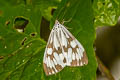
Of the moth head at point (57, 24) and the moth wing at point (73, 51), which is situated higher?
the moth head at point (57, 24)

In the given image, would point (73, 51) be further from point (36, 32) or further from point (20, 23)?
point (20, 23)

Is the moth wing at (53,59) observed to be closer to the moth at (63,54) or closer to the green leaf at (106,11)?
the moth at (63,54)

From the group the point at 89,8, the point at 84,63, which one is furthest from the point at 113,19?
the point at 84,63

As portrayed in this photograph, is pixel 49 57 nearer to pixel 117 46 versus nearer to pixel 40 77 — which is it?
pixel 40 77

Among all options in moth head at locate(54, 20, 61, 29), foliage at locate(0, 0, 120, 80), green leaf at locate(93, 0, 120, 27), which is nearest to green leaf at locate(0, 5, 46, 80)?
foliage at locate(0, 0, 120, 80)

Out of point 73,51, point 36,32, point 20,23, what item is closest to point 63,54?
point 73,51

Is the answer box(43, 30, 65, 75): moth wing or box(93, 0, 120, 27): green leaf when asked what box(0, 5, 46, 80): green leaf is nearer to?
box(43, 30, 65, 75): moth wing

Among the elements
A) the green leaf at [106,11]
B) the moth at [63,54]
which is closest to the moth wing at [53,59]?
the moth at [63,54]
